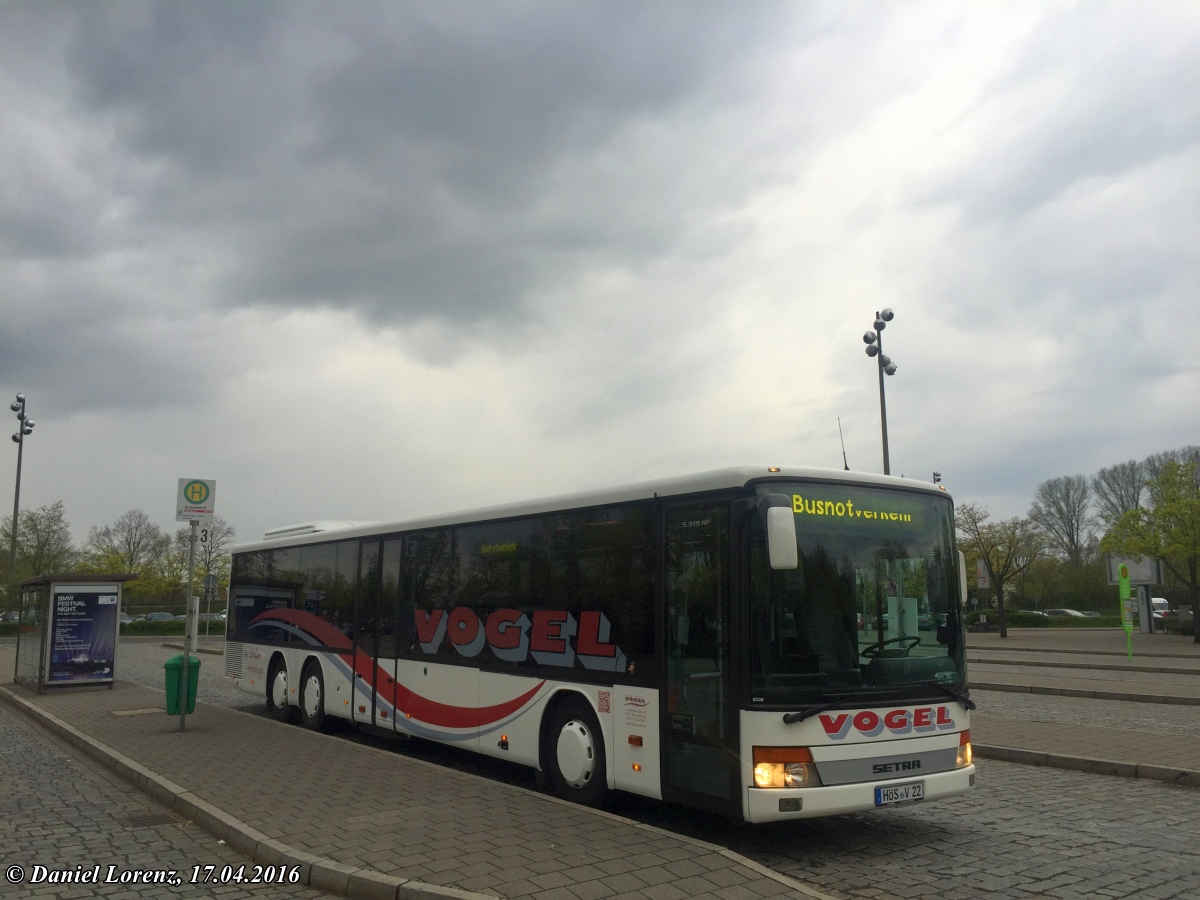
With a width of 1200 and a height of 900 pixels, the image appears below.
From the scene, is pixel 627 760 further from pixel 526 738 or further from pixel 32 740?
pixel 32 740

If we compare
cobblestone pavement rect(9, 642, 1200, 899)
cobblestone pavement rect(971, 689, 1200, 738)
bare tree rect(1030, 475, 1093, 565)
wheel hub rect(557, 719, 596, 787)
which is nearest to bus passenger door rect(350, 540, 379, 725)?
cobblestone pavement rect(9, 642, 1200, 899)

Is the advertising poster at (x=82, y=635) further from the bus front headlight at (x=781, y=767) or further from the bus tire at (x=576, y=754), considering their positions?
the bus front headlight at (x=781, y=767)

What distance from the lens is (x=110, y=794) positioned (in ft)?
32.0

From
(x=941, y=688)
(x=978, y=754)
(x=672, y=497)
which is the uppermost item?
(x=672, y=497)

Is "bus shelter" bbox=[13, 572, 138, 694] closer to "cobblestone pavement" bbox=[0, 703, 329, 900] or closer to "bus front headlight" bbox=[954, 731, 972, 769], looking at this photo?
"cobblestone pavement" bbox=[0, 703, 329, 900]

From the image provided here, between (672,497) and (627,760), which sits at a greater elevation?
(672,497)

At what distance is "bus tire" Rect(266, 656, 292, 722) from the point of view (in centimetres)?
1558

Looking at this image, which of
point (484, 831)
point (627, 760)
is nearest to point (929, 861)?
point (627, 760)

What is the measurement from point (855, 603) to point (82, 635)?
61.4ft

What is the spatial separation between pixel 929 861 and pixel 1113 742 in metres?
6.69

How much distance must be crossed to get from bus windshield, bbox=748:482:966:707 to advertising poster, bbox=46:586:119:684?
18.2 meters

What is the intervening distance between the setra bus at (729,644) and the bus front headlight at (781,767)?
0.01 metres

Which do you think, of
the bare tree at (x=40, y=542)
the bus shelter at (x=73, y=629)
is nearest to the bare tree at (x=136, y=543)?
the bare tree at (x=40, y=542)

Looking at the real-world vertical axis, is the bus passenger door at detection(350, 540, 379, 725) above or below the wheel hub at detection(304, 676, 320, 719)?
above
